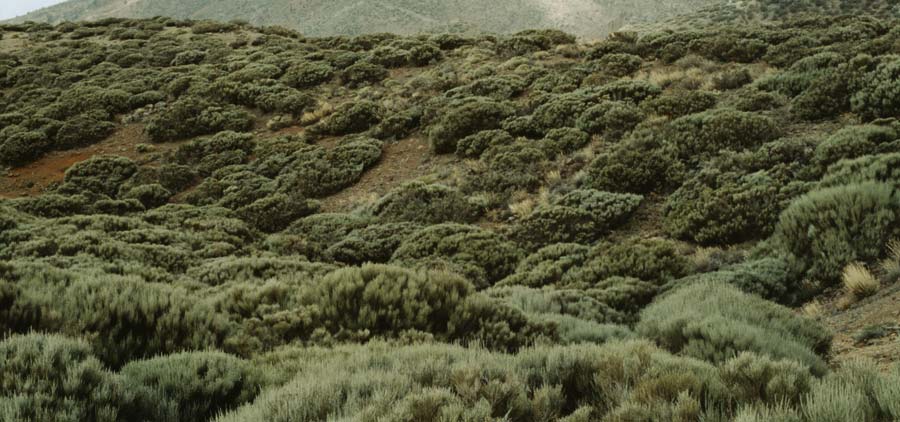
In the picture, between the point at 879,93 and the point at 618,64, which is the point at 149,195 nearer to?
the point at 618,64

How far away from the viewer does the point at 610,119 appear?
14.9 meters

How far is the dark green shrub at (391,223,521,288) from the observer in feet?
33.7

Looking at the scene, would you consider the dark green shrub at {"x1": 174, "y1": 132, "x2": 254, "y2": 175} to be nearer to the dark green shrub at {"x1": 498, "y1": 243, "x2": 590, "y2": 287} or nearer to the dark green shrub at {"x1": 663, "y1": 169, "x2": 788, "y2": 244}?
the dark green shrub at {"x1": 498, "y1": 243, "x2": 590, "y2": 287}

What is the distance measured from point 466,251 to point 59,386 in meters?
7.95

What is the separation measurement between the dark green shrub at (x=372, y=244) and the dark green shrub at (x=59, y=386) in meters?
8.22

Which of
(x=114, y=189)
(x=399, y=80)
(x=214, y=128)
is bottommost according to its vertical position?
(x=114, y=189)

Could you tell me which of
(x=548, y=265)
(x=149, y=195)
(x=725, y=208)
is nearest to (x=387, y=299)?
(x=548, y=265)

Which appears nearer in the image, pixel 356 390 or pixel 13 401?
pixel 13 401

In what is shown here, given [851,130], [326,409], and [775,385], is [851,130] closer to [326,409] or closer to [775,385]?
[775,385]

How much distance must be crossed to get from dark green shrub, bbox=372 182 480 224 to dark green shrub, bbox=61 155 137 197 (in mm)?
10255

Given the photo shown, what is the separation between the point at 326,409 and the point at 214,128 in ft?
71.0

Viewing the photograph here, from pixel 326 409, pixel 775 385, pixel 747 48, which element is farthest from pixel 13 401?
pixel 747 48

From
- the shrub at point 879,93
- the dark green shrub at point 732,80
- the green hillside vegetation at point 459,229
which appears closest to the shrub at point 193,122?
the green hillside vegetation at point 459,229

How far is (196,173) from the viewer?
63.0 feet
